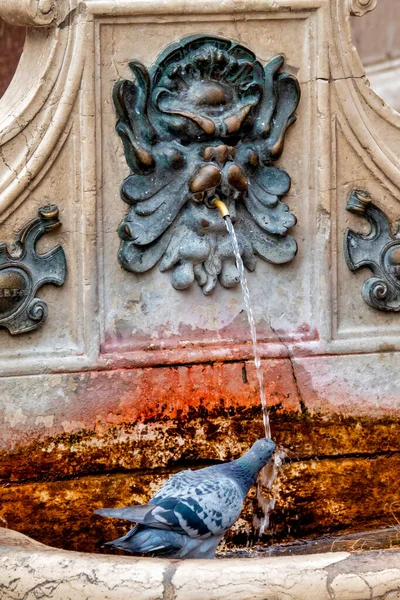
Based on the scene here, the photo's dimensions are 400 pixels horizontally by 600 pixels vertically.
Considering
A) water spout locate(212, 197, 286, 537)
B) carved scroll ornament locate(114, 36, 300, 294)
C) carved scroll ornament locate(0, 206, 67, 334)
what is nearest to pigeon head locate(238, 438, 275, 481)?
water spout locate(212, 197, 286, 537)

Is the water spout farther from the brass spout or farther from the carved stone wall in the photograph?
the brass spout

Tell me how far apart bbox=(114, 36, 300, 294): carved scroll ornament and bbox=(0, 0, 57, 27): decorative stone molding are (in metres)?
0.23

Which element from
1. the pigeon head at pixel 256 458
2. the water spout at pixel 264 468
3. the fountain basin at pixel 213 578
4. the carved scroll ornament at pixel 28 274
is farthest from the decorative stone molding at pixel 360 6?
the fountain basin at pixel 213 578

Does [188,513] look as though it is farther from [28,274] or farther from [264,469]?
[28,274]

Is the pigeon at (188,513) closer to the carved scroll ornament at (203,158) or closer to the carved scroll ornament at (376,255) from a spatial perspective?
the carved scroll ornament at (203,158)

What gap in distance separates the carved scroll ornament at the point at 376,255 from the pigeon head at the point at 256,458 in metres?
0.62

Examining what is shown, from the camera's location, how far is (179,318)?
3.38 metres

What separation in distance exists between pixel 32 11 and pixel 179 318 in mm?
826

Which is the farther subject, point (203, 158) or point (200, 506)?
point (203, 158)

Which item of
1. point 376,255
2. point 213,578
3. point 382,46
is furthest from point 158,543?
point 382,46

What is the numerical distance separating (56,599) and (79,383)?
908 millimetres

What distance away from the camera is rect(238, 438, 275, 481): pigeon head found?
300 cm

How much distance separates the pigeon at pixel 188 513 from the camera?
9.05 feet

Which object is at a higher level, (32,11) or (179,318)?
(32,11)
